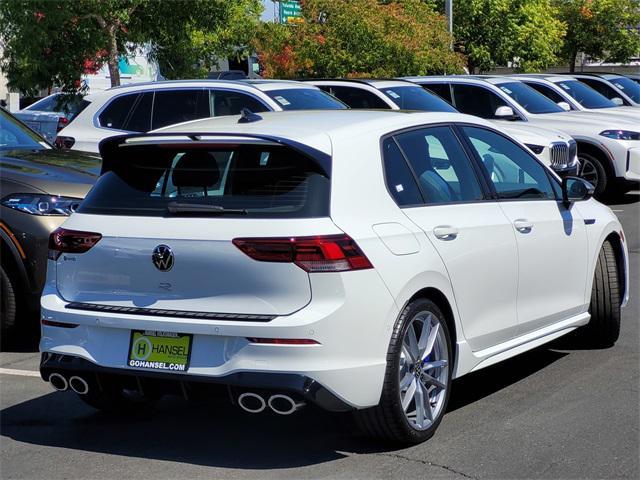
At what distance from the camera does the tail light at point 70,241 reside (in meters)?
5.40

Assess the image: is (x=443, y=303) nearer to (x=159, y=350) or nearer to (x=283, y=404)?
(x=283, y=404)

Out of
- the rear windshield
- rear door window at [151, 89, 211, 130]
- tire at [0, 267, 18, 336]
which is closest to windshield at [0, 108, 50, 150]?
tire at [0, 267, 18, 336]

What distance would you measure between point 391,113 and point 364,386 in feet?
5.90

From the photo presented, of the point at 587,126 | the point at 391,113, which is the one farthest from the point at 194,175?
the point at 587,126

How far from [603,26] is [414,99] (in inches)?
995

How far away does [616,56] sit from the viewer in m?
39.6

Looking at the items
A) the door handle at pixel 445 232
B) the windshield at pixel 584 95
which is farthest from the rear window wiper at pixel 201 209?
the windshield at pixel 584 95

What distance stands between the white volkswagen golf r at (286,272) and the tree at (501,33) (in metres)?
25.5

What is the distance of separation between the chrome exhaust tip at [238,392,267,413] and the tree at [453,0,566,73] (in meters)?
26.9

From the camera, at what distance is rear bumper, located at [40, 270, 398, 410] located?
4.90 metres

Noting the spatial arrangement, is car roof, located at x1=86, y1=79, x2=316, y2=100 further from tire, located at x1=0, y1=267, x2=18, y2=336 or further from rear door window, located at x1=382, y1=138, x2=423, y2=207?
rear door window, located at x1=382, y1=138, x2=423, y2=207

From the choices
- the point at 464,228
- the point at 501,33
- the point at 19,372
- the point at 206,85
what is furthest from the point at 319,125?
the point at 501,33

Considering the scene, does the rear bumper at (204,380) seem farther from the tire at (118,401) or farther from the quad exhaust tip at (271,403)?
the tire at (118,401)

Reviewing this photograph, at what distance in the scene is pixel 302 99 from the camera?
12758 mm
